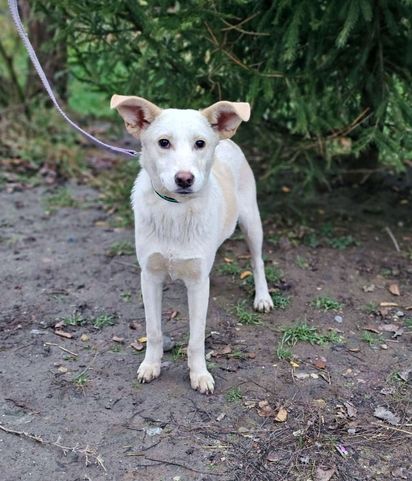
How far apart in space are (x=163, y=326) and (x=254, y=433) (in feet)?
4.21

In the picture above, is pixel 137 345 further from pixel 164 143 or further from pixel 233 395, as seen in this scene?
pixel 164 143

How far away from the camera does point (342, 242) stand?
576cm

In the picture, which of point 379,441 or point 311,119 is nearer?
point 379,441

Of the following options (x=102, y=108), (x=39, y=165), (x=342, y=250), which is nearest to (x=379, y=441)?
(x=342, y=250)

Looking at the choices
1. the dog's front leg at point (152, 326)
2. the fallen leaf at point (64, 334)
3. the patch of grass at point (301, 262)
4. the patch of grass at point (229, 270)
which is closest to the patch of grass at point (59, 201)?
the patch of grass at point (229, 270)

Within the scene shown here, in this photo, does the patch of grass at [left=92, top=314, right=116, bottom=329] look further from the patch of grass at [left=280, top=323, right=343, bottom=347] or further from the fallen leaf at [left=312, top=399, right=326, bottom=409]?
the fallen leaf at [left=312, top=399, right=326, bottom=409]

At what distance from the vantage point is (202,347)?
12.2 feet

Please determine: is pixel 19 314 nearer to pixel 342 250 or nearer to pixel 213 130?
pixel 213 130

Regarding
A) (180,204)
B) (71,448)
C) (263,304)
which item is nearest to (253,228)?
(263,304)

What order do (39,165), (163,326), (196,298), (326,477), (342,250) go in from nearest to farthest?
(326,477) → (196,298) → (163,326) → (342,250) → (39,165)

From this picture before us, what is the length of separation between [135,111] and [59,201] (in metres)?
3.62

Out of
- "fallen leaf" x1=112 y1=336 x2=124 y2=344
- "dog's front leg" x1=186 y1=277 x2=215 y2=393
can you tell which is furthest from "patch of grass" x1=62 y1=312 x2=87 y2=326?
"dog's front leg" x1=186 y1=277 x2=215 y2=393

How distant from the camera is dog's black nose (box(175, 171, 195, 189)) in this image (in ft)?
9.93

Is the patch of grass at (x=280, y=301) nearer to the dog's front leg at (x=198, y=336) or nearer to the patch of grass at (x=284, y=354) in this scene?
the patch of grass at (x=284, y=354)
